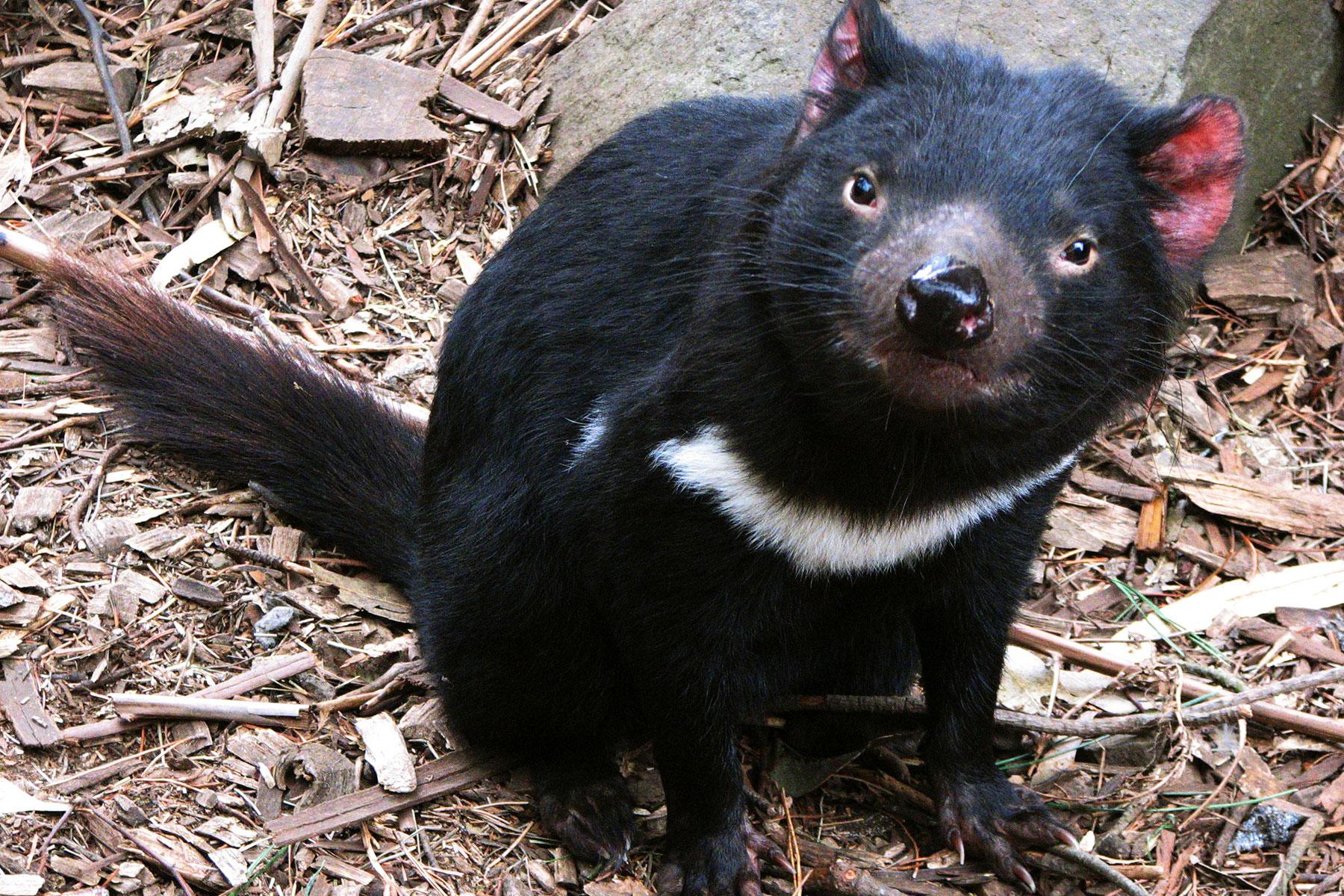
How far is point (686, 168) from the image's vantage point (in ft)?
11.1

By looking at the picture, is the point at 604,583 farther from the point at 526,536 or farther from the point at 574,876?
the point at 574,876

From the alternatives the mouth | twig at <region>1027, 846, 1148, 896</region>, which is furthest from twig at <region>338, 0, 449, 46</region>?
twig at <region>1027, 846, 1148, 896</region>

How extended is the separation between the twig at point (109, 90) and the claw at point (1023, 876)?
3.57 m

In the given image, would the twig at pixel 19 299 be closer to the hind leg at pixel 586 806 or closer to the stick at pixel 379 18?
the stick at pixel 379 18

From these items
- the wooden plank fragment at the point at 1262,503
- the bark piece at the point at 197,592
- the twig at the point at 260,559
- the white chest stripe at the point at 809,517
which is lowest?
the bark piece at the point at 197,592

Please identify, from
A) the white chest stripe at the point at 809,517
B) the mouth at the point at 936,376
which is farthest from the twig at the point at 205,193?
the mouth at the point at 936,376

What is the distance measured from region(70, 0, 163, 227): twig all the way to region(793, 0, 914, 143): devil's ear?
2.97 m

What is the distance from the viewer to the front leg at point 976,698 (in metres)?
3.27

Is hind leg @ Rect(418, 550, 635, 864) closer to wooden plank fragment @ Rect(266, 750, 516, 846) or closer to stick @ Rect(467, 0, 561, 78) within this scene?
wooden plank fragment @ Rect(266, 750, 516, 846)

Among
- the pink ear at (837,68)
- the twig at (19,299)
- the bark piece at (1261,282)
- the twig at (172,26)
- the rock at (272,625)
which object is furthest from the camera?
the twig at (172,26)

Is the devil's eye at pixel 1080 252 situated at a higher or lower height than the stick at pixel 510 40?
higher

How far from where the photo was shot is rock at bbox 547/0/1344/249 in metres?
4.79

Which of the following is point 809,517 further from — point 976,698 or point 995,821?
point 995,821

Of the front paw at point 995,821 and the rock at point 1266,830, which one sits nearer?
the front paw at point 995,821
